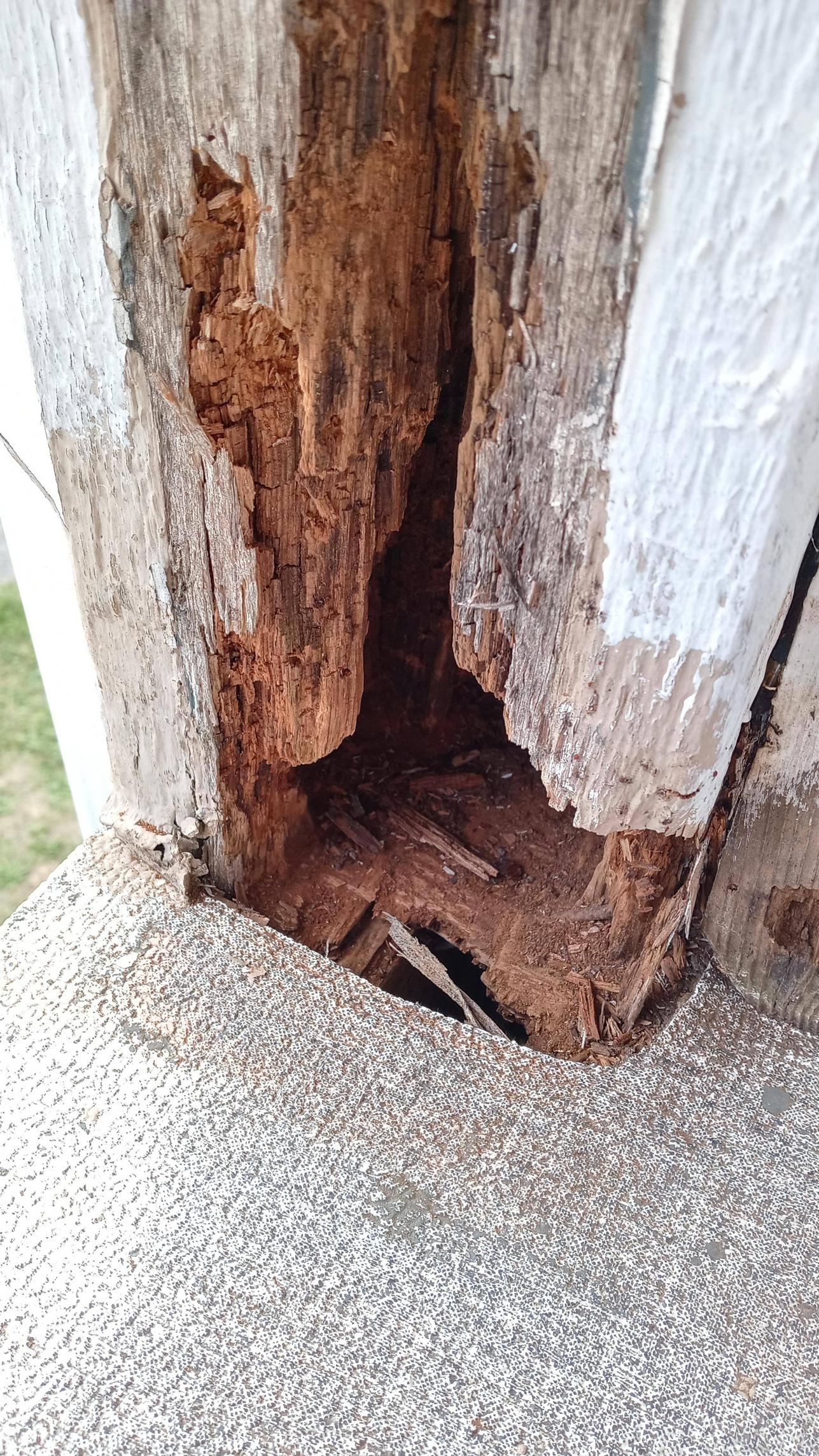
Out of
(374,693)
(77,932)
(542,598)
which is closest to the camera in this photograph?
(542,598)

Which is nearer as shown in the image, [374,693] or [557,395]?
[557,395]

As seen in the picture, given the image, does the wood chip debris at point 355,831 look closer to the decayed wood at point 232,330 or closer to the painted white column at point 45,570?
the decayed wood at point 232,330

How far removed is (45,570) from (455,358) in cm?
55

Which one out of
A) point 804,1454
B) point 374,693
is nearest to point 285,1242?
point 804,1454

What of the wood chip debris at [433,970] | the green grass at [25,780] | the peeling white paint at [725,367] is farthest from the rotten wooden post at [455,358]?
the green grass at [25,780]

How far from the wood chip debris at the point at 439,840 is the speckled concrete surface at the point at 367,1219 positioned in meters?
Result: 0.26

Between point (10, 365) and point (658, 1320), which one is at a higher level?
point (10, 365)

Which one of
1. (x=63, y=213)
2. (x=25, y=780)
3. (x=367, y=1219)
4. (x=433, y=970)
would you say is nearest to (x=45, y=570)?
(x=63, y=213)

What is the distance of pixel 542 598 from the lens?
91cm

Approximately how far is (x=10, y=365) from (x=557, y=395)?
595 mm

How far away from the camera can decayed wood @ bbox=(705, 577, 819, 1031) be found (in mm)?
972

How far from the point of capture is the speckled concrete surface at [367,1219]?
0.83 m

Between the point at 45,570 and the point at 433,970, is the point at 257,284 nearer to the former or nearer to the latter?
the point at 45,570

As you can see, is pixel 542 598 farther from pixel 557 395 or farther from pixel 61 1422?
pixel 61 1422
